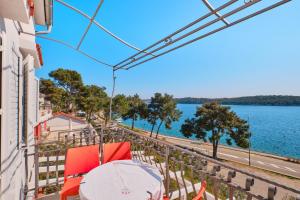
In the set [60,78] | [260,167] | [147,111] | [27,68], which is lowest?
[260,167]

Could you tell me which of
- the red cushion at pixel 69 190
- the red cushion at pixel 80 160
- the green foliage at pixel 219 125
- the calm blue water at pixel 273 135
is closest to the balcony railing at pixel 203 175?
the red cushion at pixel 80 160

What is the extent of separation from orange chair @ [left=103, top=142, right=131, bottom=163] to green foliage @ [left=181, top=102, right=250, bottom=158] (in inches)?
935

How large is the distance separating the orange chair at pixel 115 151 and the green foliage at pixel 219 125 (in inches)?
935

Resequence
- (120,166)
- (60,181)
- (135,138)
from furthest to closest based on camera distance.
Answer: (135,138) → (60,181) → (120,166)

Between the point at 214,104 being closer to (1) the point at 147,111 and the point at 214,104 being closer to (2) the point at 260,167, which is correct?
(2) the point at 260,167

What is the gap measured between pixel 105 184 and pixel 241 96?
93736mm

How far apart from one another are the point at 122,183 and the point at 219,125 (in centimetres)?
2535

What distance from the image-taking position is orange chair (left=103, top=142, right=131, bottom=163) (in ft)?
9.64

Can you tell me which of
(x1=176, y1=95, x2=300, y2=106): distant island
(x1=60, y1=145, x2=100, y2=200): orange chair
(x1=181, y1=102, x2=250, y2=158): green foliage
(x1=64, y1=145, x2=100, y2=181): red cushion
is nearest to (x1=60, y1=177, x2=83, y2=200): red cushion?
(x1=60, y1=145, x2=100, y2=200): orange chair

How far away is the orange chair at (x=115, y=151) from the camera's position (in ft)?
9.64

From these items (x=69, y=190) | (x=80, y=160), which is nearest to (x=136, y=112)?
(x=80, y=160)

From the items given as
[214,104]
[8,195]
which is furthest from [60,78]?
[8,195]

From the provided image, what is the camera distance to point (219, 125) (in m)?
25.5

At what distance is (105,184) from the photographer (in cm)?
187
